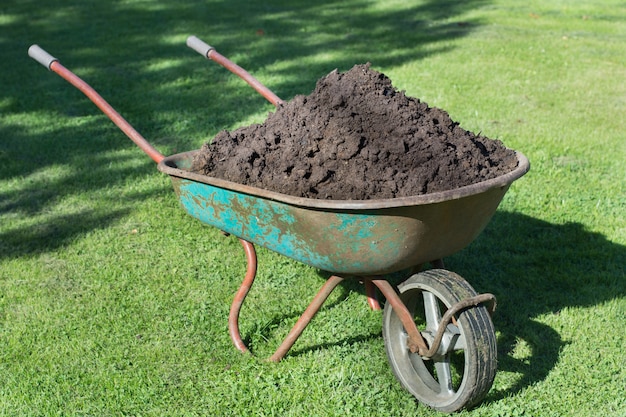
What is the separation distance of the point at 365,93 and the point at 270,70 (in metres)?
4.50

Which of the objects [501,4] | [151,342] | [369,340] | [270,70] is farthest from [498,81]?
[151,342]

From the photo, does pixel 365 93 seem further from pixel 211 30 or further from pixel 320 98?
pixel 211 30

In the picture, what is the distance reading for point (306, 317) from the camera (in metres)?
3.15

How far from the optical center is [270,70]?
7.48m

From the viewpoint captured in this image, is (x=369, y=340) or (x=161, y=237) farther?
(x=161, y=237)

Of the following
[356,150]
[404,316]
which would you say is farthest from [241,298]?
[356,150]

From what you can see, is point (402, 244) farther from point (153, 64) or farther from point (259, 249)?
point (153, 64)

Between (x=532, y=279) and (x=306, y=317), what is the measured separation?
143cm

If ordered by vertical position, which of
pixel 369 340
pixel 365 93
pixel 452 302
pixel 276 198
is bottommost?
pixel 369 340

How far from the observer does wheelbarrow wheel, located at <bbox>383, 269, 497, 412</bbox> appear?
274 centimetres

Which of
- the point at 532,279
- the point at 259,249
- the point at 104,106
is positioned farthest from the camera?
the point at 259,249

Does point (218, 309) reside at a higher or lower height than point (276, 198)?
lower

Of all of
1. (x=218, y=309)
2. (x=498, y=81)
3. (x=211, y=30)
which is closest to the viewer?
(x=218, y=309)

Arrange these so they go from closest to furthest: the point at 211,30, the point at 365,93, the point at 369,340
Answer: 1. the point at 365,93
2. the point at 369,340
3. the point at 211,30
